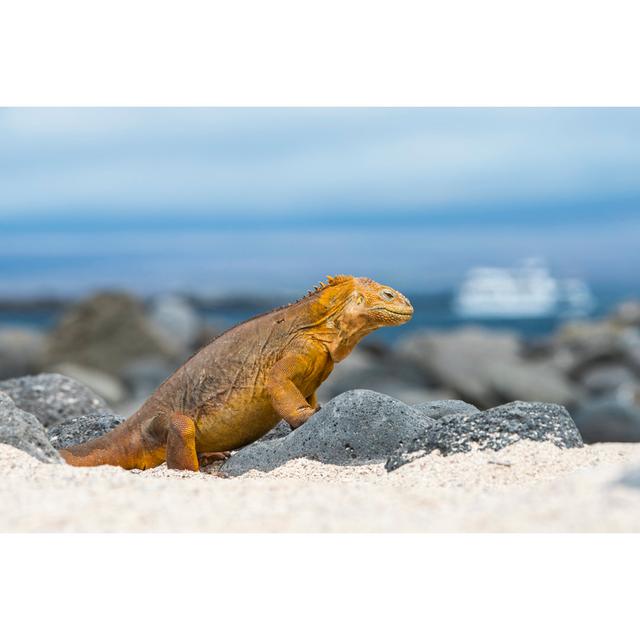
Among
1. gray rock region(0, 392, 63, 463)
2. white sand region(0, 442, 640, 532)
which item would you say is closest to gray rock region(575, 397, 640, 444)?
white sand region(0, 442, 640, 532)

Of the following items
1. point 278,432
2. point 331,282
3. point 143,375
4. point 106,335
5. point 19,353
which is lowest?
point 278,432

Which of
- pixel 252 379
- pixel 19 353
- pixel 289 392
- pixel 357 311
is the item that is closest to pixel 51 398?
pixel 252 379

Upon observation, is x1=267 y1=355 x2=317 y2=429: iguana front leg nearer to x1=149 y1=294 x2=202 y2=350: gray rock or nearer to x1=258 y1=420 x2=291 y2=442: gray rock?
x1=258 y1=420 x2=291 y2=442: gray rock

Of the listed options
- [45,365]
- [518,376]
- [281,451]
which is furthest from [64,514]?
[45,365]

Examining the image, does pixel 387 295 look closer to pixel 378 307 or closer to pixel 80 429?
pixel 378 307

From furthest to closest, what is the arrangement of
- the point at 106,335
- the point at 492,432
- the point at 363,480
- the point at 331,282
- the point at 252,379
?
the point at 106,335 → the point at 331,282 → the point at 252,379 → the point at 492,432 → the point at 363,480

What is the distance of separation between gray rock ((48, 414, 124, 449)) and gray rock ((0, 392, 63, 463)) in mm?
1585

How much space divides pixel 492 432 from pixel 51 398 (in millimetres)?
4105

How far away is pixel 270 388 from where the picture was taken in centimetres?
597

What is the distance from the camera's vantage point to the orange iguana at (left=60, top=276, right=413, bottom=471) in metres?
6.04

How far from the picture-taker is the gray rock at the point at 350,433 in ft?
18.5

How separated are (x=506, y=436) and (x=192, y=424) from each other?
6.61ft

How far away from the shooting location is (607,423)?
1177 cm

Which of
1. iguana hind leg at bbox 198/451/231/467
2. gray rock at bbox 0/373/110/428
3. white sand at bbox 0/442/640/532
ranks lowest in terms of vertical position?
white sand at bbox 0/442/640/532
